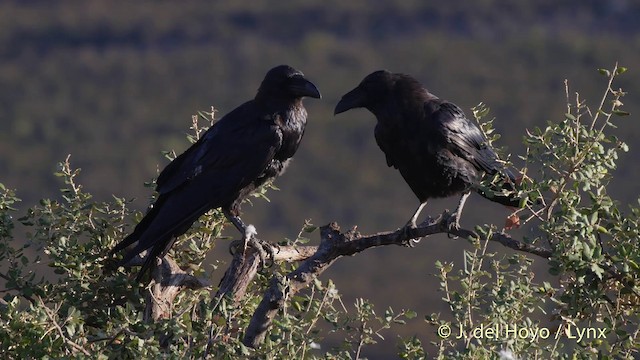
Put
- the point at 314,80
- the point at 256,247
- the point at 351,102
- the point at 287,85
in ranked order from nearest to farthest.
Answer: the point at 256,247
the point at 351,102
the point at 287,85
the point at 314,80

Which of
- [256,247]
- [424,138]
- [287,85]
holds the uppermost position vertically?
[287,85]

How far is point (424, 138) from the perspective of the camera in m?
7.36

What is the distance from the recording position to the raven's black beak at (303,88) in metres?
7.74

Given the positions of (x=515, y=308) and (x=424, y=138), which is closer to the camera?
(x=515, y=308)

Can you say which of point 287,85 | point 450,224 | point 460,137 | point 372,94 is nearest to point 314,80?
point 287,85

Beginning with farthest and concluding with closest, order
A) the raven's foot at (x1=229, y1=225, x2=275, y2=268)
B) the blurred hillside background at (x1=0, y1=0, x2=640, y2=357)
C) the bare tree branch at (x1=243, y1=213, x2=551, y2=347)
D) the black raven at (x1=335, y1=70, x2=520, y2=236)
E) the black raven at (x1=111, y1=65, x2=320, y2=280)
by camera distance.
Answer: the blurred hillside background at (x1=0, y1=0, x2=640, y2=357) → the black raven at (x1=335, y1=70, x2=520, y2=236) → the black raven at (x1=111, y1=65, x2=320, y2=280) → the raven's foot at (x1=229, y1=225, x2=275, y2=268) → the bare tree branch at (x1=243, y1=213, x2=551, y2=347)

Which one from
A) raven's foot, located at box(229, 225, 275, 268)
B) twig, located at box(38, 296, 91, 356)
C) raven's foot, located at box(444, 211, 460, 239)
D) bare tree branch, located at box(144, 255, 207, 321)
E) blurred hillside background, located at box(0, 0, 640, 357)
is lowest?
twig, located at box(38, 296, 91, 356)

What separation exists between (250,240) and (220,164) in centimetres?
56

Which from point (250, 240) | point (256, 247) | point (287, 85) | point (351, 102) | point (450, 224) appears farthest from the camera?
point (287, 85)

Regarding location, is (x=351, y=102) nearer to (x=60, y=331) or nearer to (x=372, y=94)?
(x=372, y=94)

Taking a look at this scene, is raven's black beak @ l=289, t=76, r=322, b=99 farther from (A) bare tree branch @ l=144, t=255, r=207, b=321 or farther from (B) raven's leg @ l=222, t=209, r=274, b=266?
(A) bare tree branch @ l=144, t=255, r=207, b=321

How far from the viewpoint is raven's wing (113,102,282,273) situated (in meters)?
7.16

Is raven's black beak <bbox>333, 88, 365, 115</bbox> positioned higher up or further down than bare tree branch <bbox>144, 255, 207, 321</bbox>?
higher up

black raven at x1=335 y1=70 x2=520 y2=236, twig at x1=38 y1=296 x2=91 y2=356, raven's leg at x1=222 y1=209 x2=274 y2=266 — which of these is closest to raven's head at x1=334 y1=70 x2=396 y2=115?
black raven at x1=335 y1=70 x2=520 y2=236
